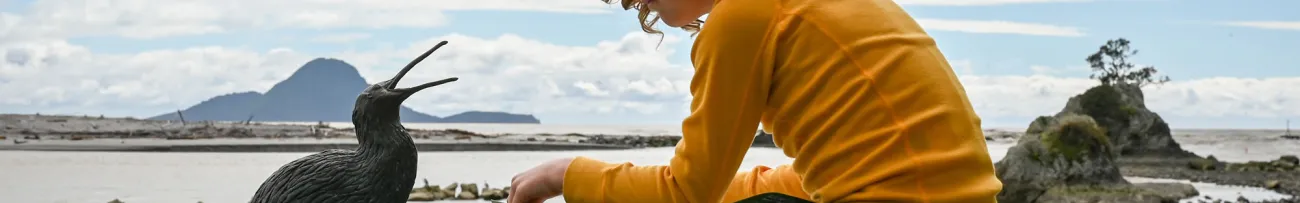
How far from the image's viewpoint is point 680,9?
177 cm

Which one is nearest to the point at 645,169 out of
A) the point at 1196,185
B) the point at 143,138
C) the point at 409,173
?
the point at 409,173

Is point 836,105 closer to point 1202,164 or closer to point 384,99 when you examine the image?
point 384,99

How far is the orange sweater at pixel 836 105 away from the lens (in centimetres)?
158

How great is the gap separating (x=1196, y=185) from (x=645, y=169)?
20.2 metres

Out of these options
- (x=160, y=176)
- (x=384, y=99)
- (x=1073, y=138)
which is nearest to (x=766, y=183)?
(x=384, y=99)

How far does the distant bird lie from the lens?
2.24m

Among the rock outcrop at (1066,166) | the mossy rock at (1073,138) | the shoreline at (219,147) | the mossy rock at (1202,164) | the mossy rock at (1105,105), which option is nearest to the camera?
the rock outcrop at (1066,166)

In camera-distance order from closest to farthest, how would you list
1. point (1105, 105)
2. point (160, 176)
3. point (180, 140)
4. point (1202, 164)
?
1. point (160, 176)
2. point (1105, 105)
3. point (1202, 164)
4. point (180, 140)

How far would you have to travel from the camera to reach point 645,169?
1731mm

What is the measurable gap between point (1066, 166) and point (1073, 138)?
556 mm

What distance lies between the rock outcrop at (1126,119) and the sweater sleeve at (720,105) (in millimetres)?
22179

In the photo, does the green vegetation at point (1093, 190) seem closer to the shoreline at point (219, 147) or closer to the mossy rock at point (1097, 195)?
the mossy rock at point (1097, 195)

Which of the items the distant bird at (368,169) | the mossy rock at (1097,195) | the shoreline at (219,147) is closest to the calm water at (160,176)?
the mossy rock at (1097,195)

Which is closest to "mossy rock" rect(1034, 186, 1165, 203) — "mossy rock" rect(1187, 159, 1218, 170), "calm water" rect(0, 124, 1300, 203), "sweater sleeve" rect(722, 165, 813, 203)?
"calm water" rect(0, 124, 1300, 203)
